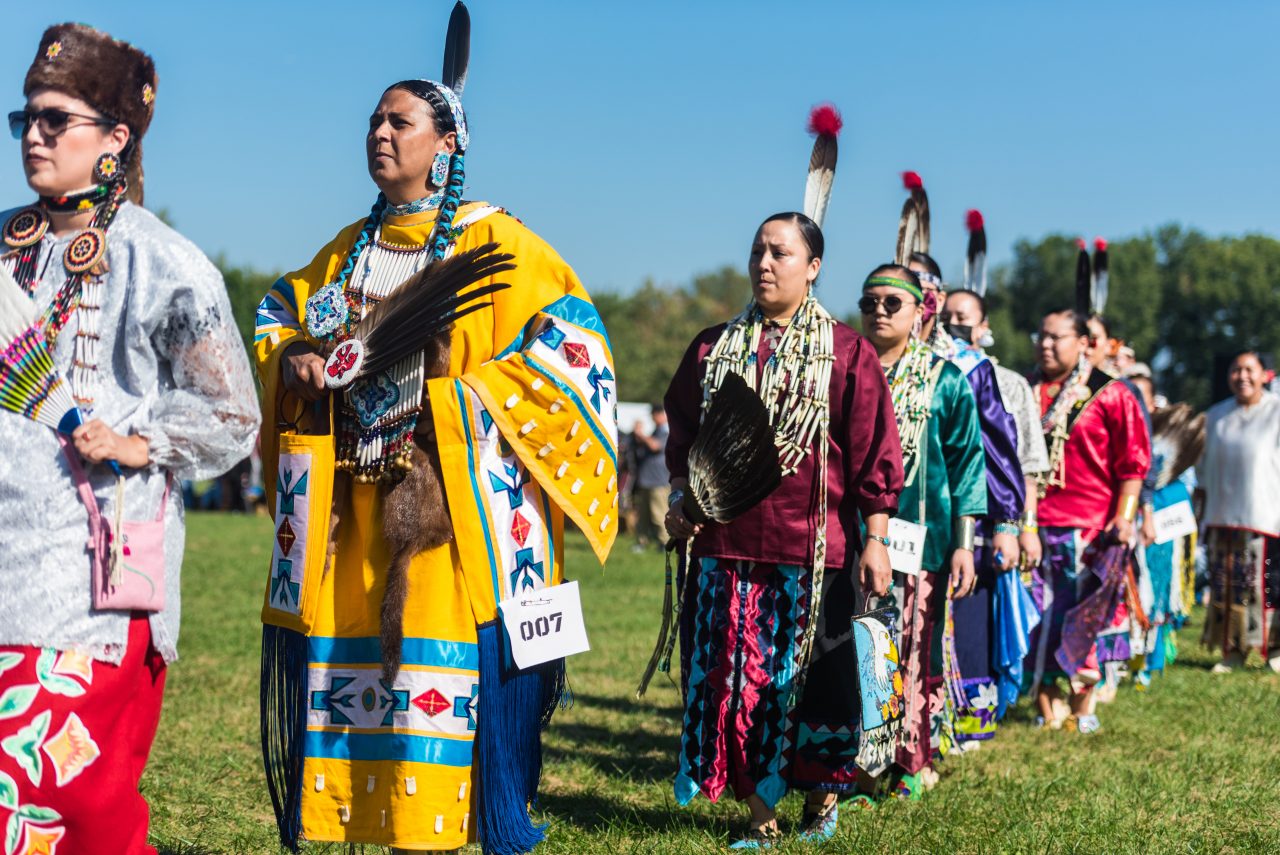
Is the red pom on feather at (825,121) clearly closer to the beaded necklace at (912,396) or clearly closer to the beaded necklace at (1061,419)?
the beaded necklace at (912,396)

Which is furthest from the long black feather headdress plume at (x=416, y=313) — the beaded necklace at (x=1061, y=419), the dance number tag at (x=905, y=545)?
the beaded necklace at (x=1061, y=419)

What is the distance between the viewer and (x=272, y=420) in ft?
13.0

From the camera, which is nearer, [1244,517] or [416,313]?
[416,313]

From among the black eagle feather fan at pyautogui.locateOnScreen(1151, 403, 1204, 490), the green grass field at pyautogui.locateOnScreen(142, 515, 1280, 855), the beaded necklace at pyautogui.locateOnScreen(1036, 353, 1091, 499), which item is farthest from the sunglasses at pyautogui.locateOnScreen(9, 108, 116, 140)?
the black eagle feather fan at pyautogui.locateOnScreen(1151, 403, 1204, 490)

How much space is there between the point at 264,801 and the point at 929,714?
2.35 metres

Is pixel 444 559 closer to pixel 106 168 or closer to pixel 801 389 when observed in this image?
pixel 106 168

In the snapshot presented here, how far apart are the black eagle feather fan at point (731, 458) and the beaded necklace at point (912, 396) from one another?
1030 millimetres

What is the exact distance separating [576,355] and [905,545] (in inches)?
74.2

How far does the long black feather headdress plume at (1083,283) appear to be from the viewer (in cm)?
900

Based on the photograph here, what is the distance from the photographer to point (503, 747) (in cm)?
376

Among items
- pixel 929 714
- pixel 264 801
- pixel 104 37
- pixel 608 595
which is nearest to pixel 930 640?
pixel 929 714

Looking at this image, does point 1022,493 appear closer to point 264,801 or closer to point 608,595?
point 264,801

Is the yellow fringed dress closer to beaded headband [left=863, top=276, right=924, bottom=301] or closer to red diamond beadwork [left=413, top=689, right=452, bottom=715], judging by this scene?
red diamond beadwork [left=413, top=689, right=452, bottom=715]

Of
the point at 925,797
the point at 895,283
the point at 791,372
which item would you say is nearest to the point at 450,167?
the point at 791,372
